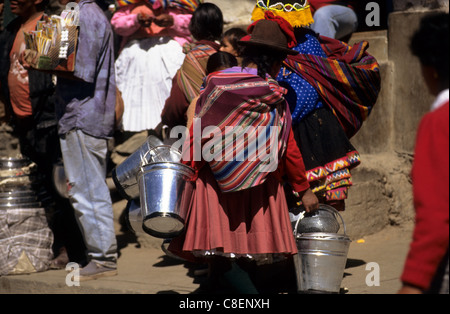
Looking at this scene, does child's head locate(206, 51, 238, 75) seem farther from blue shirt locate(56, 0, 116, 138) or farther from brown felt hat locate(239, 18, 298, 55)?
blue shirt locate(56, 0, 116, 138)

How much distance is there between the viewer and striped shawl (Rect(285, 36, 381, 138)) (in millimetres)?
5039

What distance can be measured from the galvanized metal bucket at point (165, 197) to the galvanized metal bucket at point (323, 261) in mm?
770

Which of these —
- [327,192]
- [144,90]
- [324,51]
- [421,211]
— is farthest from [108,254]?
[421,211]

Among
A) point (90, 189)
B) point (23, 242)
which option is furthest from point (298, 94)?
point (23, 242)

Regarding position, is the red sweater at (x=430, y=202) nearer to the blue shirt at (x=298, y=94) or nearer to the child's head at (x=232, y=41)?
the blue shirt at (x=298, y=94)

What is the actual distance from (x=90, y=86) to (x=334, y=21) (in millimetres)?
2023

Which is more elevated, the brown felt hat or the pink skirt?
the brown felt hat

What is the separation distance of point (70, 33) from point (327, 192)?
2.14m

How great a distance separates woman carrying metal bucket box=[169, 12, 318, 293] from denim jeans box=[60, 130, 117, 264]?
1.43 m

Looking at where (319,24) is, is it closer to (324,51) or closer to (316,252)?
(324,51)

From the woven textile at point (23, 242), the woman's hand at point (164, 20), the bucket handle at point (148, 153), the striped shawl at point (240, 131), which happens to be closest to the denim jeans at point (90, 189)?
the woven textile at point (23, 242)

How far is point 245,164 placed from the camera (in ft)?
14.6

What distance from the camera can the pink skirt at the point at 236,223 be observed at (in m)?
4.50

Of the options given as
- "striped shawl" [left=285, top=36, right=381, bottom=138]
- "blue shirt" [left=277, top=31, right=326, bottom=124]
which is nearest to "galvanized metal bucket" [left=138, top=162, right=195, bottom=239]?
"blue shirt" [left=277, top=31, right=326, bottom=124]
